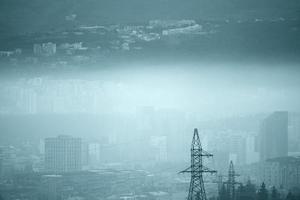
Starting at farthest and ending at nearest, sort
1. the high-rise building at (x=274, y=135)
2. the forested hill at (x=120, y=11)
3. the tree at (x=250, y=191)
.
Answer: the forested hill at (x=120, y=11) → the high-rise building at (x=274, y=135) → the tree at (x=250, y=191)

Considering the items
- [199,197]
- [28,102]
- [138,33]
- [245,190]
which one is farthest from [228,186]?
[28,102]

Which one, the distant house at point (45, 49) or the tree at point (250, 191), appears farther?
the distant house at point (45, 49)

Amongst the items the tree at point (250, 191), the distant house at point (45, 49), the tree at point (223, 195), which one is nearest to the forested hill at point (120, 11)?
the distant house at point (45, 49)

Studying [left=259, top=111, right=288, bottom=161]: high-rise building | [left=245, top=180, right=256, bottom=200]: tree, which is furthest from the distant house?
[left=245, top=180, right=256, bottom=200]: tree

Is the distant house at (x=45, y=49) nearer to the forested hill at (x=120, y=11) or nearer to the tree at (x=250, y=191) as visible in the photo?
the forested hill at (x=120, y=11)

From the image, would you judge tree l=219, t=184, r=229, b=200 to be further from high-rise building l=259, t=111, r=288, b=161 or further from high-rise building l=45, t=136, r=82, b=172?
high-rise building l=45, t=136, r=82, b=172

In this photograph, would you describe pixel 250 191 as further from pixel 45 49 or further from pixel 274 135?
pixel 45 49
